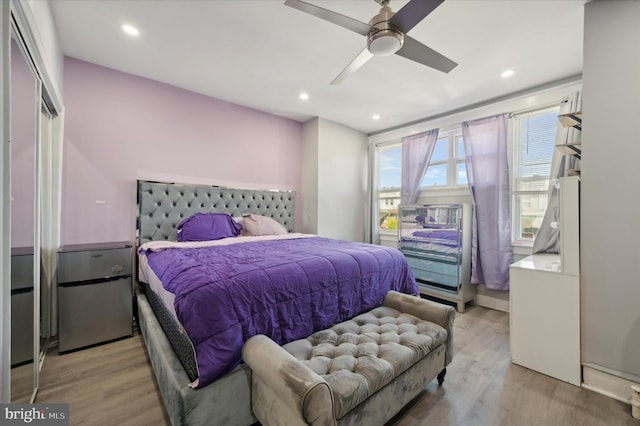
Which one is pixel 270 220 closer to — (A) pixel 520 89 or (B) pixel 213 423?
(B) pixel 213 423

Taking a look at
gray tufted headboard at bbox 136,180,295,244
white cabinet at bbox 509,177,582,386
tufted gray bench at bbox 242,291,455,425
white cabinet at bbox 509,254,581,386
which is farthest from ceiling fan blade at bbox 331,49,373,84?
gray tufted headboard at bbox 136,180,295,244

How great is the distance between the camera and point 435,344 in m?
1.66

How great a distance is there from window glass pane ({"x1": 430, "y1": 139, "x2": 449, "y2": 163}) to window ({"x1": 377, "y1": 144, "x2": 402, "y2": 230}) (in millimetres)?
633

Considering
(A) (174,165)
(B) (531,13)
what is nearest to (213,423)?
(A) (174,165)

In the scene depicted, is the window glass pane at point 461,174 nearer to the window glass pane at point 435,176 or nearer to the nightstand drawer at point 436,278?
the window glass pane at point 435,176

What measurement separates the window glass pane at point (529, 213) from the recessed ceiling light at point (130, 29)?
174 inches

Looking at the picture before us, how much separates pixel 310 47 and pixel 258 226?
218 cm

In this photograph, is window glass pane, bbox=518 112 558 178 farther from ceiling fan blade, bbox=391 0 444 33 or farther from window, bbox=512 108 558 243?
ceiling fan blade, bbox=391 0 444 33

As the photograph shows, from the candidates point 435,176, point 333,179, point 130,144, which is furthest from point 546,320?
point 130,144

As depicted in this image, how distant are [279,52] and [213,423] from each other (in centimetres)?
283

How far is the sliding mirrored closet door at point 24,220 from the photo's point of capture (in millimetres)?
1285

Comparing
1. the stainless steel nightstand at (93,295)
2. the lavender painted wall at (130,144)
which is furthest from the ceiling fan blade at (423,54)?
the stainless steel nightstand at (93,295)

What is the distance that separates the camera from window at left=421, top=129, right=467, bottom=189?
12.7 ft

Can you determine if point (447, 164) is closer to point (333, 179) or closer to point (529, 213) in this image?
point (529, 213)
